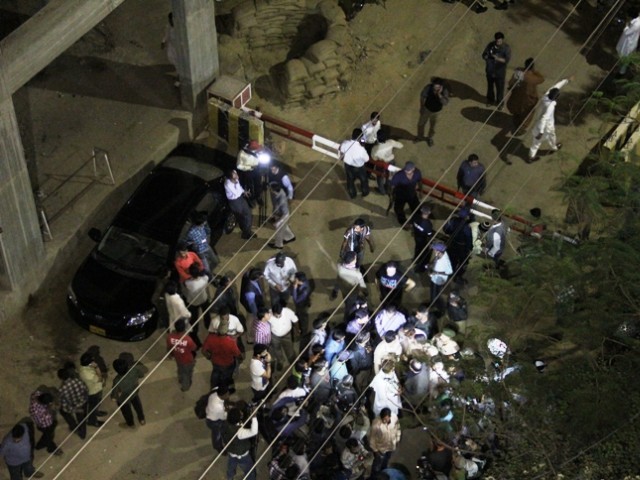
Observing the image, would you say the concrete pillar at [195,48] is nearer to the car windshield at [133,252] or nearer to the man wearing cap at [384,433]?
the car windshield at [133,252]

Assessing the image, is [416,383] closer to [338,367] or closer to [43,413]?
[338,367]

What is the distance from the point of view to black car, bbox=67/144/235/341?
1719 centimetres

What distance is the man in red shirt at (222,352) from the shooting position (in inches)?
629

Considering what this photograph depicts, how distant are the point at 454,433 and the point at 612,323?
2.43 m

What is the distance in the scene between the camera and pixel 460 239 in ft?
56.6

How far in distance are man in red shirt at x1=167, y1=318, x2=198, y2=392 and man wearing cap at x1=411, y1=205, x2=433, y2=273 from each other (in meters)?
3.64

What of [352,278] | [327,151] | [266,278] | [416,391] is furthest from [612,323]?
[327,151]

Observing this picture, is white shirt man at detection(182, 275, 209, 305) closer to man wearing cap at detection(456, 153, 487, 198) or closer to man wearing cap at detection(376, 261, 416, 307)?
man wearing cap at detection(376, 261, 416, 307)

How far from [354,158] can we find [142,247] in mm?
3690

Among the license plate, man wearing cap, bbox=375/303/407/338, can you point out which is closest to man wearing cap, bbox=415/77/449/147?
man wearing cap, bbox=375/303/407/338

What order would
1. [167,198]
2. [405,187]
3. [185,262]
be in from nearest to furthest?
1. [185,262]
2. [167,198]
3. [405,187]

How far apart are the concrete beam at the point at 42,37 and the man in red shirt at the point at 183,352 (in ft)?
12.8

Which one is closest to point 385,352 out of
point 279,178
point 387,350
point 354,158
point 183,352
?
point 387,350

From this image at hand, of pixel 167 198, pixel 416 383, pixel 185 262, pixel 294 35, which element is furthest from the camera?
pixel 294 35
